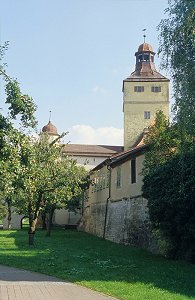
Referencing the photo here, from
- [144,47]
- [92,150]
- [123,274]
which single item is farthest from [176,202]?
[92,150]

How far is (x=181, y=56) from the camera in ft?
43.7

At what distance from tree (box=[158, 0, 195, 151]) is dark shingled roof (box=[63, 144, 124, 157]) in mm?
53754

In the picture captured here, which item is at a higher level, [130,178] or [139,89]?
[139,89]

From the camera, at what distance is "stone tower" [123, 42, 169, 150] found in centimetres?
5697

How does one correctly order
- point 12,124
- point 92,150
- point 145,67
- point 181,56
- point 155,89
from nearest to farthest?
point 12,124
point 181,56
point 155,89
point 145,67
point 92,150

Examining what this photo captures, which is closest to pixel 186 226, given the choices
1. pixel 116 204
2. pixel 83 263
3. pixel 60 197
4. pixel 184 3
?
pixel 83 263

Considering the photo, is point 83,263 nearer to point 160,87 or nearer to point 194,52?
point 194,52

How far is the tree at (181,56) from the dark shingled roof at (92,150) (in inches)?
2116

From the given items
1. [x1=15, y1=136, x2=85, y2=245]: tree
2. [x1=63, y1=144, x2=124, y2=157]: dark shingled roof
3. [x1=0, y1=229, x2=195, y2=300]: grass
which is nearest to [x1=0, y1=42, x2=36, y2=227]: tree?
[x1=0, y1=229, x2=195, y2=300]: grass

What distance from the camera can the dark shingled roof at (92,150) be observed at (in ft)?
225

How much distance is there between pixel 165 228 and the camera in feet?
58.9

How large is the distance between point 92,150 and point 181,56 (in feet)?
186

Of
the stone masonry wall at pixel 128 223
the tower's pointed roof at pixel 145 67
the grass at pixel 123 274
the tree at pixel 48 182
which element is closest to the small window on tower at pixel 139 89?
the tower's pointed roof at pixel 145 67

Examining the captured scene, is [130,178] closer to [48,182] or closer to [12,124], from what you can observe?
[48,182]
